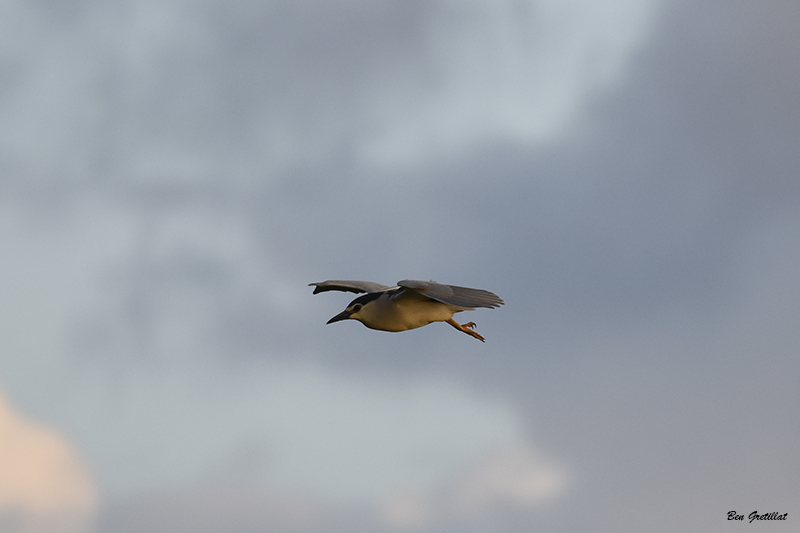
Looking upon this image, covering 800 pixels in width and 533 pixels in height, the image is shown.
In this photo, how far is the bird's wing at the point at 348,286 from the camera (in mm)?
18922

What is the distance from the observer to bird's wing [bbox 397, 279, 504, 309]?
Result: 16105 millimetres

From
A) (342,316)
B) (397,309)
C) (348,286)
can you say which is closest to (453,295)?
(397,309)

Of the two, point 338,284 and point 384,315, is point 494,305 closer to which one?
point 384,315

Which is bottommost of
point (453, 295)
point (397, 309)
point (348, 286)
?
point (453, 295)

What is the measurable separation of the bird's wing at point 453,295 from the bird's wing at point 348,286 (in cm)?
216

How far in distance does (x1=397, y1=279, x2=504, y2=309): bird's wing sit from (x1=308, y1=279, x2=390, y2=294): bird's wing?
2158 mm

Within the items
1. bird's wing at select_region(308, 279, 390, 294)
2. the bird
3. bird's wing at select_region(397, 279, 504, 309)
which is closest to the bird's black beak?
the bird

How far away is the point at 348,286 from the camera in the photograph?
1923 cm

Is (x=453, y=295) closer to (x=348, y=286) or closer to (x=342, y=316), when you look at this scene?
(x=342, y=316)

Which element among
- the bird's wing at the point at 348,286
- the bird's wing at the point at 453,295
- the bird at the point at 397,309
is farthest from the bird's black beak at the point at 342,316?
the bird's wing at the point at 453,295

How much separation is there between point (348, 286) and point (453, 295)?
3.29 m

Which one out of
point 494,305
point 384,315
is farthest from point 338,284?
point 494,305

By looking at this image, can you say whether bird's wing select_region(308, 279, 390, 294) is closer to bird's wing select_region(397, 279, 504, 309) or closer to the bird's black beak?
the bird's black beak

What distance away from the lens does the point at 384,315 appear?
1784 centimetres
